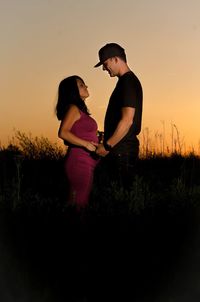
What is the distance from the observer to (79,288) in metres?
4.62

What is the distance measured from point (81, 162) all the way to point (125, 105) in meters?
0.85

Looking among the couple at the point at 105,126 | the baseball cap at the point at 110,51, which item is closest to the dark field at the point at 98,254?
the couple at the point at 105,126

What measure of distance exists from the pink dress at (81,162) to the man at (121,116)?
0.30 metres

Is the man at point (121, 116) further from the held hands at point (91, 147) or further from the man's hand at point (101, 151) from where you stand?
the held hands at point (91, 147)

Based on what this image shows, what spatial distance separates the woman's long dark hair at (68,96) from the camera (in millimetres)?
6500

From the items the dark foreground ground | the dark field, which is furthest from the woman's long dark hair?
the dark foreground ground

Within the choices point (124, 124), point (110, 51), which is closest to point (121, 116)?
point (124, 124)

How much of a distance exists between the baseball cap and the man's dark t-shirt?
0.21 metres

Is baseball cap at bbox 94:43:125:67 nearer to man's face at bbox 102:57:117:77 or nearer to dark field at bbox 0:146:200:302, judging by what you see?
man's face at bbox 102:57:117:77

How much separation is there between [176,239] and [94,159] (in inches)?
73.5

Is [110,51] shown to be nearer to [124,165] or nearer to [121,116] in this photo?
[121,116]

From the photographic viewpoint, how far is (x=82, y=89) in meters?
6.56

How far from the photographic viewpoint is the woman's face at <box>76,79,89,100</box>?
6543mm

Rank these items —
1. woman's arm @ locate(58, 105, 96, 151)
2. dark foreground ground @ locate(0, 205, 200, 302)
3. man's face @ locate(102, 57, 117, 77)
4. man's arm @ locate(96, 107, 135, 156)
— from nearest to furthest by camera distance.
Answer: dark foreground ground @ locate(0, 205, 200, 302)
man's arm @ locate(96, 107, 135, 156)
man's face @ locate(102, 57, 117, 77)
woman's arm @ locate(58, 105, 96, 151)
